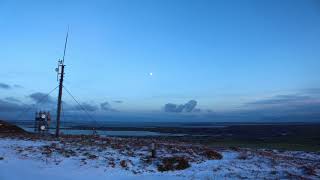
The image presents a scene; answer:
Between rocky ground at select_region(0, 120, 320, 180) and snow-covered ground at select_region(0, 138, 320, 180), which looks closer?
snow-covered ground at select_region(0, 138, 320, 180)

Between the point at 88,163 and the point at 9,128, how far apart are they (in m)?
24.5

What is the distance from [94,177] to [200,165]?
7127 millimetres

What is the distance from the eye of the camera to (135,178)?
59.2 feet

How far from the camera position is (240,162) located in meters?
23.9

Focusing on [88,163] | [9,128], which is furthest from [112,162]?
[9,128]

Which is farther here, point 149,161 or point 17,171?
point 149,161

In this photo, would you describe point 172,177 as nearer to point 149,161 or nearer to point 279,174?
point 149,161

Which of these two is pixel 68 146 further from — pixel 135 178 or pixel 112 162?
pixel 135 178

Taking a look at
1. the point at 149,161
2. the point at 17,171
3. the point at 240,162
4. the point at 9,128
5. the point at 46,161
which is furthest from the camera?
the point at 9,128

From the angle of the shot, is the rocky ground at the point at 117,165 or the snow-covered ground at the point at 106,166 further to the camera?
the rocky ground at the point at 117,165

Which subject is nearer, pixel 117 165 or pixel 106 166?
pixel 106 166

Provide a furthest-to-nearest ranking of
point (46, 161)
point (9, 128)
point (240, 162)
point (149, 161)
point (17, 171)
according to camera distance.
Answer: point (9, 128) → point (240, 162) → point (149, 161) → point (46, 161) → point (17, 171)

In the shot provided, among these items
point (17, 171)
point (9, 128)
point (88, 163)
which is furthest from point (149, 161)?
point (9, 128)

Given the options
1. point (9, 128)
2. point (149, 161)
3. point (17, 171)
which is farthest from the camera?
point (9, 128)
